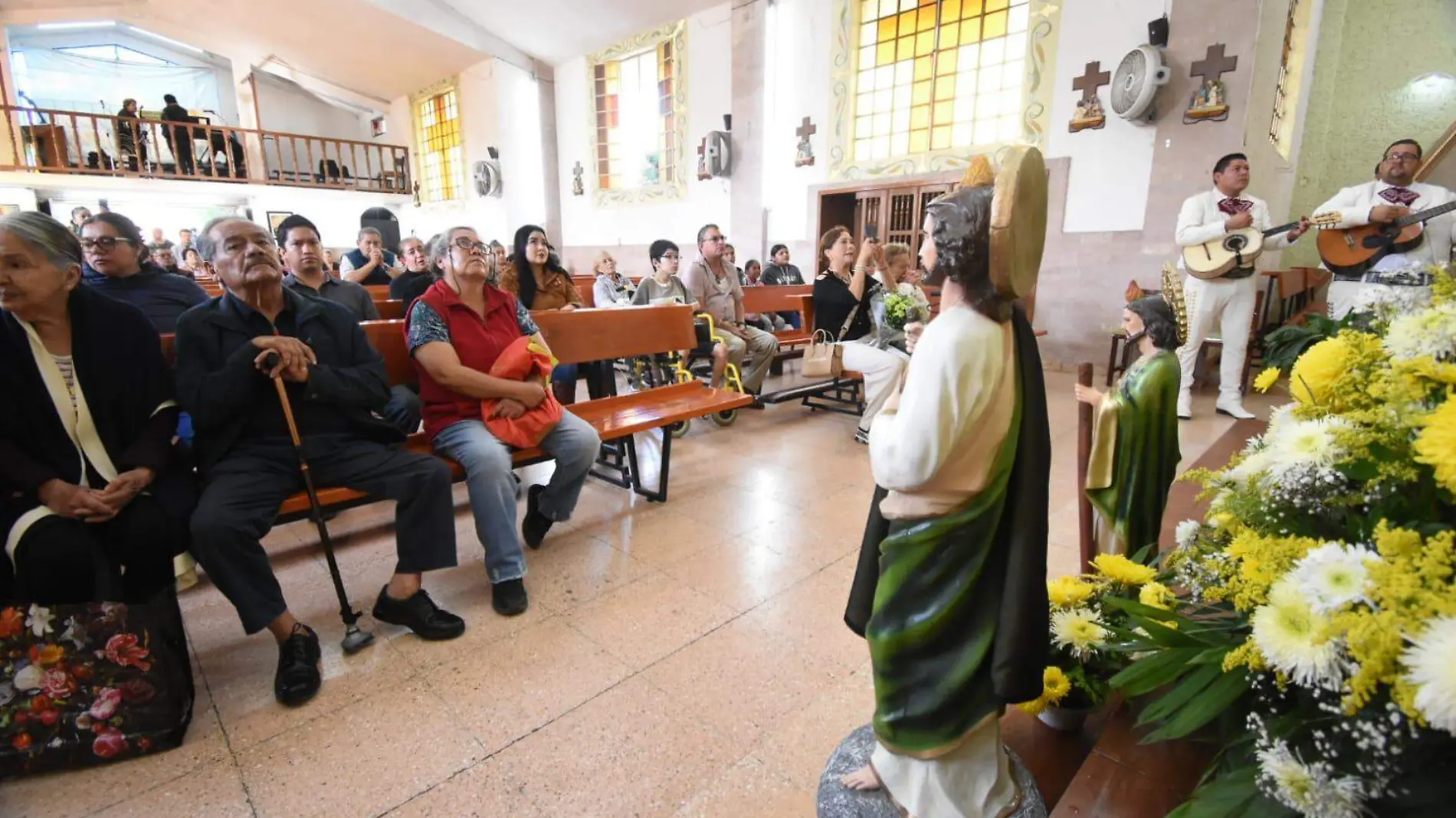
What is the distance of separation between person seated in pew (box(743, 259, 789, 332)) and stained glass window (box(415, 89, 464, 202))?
813 centimetres

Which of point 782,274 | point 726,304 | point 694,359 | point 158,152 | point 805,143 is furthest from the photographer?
point 158,152

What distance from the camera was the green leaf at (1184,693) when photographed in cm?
79

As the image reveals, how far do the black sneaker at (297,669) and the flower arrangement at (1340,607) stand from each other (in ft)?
6.26

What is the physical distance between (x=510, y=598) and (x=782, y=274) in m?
5.50

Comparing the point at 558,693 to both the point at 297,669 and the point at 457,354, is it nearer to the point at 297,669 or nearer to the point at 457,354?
the point at 297,669

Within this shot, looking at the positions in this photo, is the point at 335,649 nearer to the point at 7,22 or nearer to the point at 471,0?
the point at 471,0

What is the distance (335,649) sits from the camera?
196 cm

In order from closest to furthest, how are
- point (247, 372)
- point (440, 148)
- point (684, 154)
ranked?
point (247, 372) → point (684, 154) → point (440, 148)

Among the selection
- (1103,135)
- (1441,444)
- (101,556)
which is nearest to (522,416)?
(101,556)

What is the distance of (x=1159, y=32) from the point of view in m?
5.29

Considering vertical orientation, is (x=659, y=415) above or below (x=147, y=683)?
above

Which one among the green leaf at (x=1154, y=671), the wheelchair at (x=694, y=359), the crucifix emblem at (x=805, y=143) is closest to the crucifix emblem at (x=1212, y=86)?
the crucifix emblem at (x=805, y=143)

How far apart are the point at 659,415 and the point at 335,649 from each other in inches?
58.7

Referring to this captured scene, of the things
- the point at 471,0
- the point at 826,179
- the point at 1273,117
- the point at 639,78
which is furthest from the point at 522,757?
the point at 471,0
